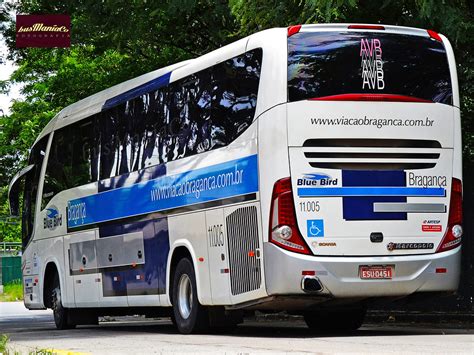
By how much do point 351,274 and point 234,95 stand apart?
2.90 metres

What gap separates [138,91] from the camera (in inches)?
752

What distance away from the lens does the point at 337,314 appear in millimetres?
17578

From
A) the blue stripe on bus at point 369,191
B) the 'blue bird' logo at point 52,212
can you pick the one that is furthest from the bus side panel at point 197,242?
the 'blue bird' logo at point 52,212

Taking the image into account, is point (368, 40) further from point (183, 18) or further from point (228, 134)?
point (183, 18)

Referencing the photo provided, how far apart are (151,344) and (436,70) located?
5.06 metres

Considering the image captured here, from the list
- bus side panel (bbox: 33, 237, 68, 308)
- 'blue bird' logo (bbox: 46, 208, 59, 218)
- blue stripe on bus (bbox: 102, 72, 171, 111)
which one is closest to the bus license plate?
blue stripe on bus (bbox: 102, 72, 171, 111)

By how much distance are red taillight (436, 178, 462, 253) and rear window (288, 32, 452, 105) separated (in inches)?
44.3

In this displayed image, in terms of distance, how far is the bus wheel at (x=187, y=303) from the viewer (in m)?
16.6

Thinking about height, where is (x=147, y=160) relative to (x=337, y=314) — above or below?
above

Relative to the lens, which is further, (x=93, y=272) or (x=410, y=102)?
(x=93, y=272)

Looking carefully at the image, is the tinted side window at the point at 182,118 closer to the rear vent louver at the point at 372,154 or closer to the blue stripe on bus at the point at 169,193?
the blue stripe on bus at the point at 169,193

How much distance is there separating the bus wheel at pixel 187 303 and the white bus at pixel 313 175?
1.0 inches

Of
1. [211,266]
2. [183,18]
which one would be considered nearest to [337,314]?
[211,266]

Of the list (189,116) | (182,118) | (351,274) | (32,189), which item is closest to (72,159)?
(32,189)
